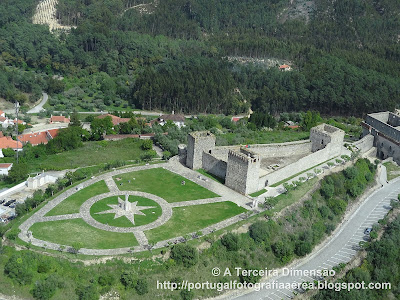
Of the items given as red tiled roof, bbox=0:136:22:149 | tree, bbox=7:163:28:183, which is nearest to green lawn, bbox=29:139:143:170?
tree, bbox=7:163:28:183

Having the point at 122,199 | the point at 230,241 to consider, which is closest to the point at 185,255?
the point at 230,241

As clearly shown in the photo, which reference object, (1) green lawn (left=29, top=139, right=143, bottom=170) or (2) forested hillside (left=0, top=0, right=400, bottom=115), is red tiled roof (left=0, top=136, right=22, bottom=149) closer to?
(1) green lawn (left=29, top=139, right=143, bottom=170)

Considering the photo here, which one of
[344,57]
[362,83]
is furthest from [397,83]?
[344,57]

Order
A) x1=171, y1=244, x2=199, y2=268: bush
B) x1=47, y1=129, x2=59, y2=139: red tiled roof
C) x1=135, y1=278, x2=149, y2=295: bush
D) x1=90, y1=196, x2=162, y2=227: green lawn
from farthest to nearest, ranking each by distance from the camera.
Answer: x1=47, y1=129, x2=59, y2=139: red tiled roof < x1=90, y1=196, x2=162, y2=227: green lawn < x1=171, y1=244, x2=199, y2=268: bush < x1=135, y1=278, x2=149, y2=295: bush

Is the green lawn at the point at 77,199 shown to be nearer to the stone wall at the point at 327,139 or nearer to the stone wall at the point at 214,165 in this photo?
the stone wall at the point at 214,165

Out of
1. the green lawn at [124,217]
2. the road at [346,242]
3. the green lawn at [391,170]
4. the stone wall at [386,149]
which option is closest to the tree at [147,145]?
the green lawn at [124,217]

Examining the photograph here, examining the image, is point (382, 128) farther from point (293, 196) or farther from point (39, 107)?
point (39, 107)
